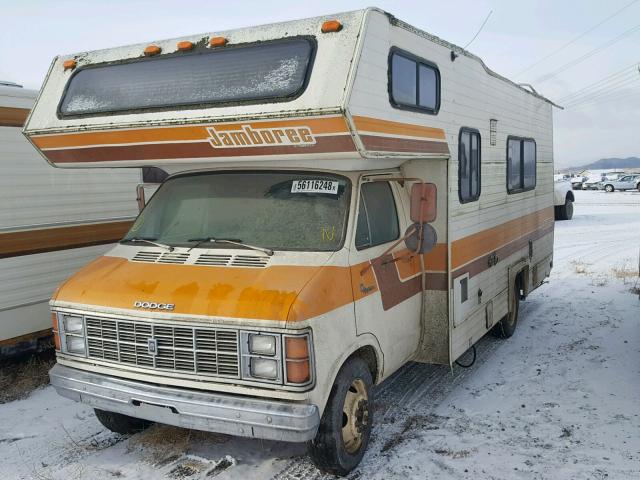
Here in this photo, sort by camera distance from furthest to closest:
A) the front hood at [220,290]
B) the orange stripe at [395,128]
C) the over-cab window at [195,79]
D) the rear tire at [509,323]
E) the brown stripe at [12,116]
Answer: the rear tire at [509,323] → the brown stripe at [12,116] → the over-cab window at [195,79] → the orange stripe at [395,128] → the front hood at [220,290]

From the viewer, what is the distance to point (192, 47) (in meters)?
4.58

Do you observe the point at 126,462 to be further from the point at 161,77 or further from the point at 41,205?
the point at 41,205

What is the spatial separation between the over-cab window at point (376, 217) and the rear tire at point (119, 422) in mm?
2348

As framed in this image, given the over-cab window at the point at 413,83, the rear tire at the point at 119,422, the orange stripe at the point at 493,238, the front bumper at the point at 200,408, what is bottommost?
the rear tire at the point at 119,422

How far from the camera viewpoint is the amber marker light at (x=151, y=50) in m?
4.71

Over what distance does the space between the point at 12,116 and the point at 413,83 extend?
417cm

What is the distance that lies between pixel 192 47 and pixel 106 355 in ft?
7.54

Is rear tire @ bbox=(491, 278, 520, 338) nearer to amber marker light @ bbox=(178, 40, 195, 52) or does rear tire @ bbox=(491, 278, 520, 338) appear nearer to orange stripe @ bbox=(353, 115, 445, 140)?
orange stripe @ bbox=(353, 115, 445, 140)

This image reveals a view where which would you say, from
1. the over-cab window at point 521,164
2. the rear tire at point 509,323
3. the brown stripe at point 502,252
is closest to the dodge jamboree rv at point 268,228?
A: the brown stripe at point 502,252

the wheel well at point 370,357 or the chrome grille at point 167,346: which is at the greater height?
the chrome grille at point 167,346

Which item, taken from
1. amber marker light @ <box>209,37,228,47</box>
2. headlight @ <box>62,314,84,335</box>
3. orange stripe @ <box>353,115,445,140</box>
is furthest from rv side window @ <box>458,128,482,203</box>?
headlight @ <box>62,314,84,335</box>

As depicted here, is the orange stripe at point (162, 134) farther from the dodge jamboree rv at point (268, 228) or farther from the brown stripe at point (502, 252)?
the brown stripe at point (502, 252)

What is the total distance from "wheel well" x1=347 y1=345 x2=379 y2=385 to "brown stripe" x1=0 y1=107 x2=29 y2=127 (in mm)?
4307

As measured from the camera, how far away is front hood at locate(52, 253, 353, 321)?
12.6 feet
